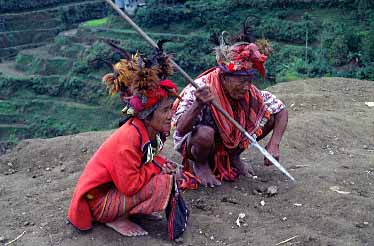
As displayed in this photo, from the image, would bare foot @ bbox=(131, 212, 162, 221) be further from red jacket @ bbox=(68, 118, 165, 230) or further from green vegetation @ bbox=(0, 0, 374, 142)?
green vegetation @ bbox=(0, 0, 374, 142)

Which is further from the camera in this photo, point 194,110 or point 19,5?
point 19,5

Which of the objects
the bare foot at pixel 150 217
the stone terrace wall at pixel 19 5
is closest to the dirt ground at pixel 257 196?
the bare foot at pixel 150 217

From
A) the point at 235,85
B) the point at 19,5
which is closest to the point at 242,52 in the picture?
the point at 235,85

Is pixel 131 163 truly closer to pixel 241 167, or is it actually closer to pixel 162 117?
pixel 162 117

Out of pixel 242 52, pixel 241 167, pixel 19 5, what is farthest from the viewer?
pixel 19 5

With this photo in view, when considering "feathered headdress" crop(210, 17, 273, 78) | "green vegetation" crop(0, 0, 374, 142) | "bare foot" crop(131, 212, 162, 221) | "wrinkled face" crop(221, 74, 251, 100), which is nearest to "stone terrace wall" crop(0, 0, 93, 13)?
"green vegetation" crop(0, 0, 374, 142)

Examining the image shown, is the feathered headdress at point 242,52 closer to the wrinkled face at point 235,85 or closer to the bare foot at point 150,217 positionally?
the wrinkled face at point 235,85

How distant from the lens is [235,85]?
12.9 feet

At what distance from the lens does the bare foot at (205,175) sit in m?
4.19

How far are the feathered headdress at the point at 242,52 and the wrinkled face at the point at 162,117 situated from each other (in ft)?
2.49

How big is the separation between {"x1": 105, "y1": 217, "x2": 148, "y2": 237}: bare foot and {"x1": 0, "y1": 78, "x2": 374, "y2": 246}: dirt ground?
4cm

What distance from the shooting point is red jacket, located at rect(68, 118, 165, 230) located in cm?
314

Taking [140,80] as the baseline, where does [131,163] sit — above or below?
below

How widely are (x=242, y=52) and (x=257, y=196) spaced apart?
114cm
